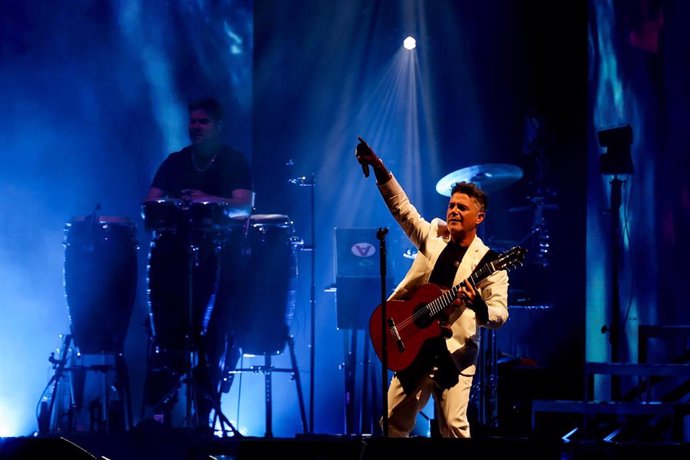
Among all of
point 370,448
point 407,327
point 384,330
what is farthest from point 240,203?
point 370,448

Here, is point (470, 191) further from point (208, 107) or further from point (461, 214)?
point (208, 107)

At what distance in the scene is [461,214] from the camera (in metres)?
5.57

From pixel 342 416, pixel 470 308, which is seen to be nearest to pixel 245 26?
pixel 342 416

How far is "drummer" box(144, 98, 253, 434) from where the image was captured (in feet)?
25.0

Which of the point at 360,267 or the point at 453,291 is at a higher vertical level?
the point at 360,267

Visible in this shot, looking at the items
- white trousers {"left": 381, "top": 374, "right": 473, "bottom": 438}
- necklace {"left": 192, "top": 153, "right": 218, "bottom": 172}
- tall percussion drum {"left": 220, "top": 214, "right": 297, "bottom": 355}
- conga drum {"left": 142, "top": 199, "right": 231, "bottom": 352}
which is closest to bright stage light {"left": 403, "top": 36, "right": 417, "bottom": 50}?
necklace {"left": 192, "top": 153, "right": 218, "bottom": 172}

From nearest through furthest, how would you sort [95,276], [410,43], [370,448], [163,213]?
[370,448], [163,213], [95,276], [410,43]

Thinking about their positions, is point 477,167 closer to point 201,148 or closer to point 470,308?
point 201,148

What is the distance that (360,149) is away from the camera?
5.52 metres

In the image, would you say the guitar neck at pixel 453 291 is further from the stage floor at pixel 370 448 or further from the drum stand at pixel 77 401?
the drum stand at pixel 77 401

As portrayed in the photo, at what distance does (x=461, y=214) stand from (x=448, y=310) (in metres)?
0.59

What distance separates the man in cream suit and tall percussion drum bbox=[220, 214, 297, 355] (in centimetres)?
204

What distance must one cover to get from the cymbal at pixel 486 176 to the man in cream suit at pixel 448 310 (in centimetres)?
222

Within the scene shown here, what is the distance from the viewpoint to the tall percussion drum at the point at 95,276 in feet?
24.2
